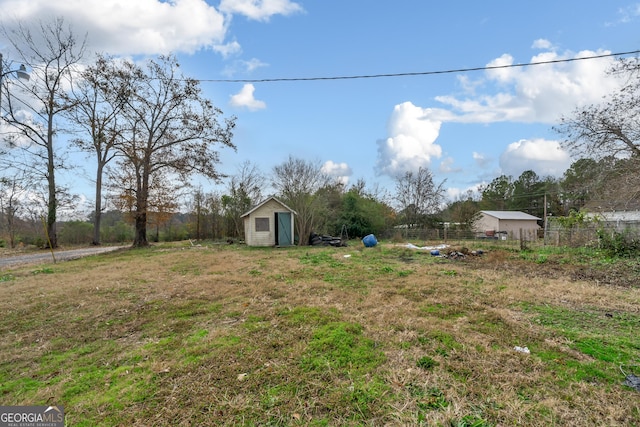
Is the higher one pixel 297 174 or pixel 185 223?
pixel 297 174

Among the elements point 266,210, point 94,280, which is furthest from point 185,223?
point 94,280

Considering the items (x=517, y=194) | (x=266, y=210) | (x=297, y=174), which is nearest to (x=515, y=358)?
(x=266, y=210)

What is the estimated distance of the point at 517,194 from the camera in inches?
1406

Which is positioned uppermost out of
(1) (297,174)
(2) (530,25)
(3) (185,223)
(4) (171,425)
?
(2) (530,25)

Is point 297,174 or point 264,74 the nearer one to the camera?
point 264,74

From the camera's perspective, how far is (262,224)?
52.7ft

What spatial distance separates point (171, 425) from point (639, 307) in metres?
5.99

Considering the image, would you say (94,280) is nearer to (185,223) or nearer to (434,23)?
(434,23)

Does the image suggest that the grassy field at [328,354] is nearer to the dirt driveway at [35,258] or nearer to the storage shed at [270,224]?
the dirt driveway at [35,258]

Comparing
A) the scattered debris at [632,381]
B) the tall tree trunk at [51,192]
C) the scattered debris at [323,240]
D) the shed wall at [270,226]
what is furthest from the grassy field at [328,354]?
the tall tree trunk at [51,192]

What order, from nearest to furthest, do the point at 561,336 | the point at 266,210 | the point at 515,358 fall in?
the point at 515,358, the point at 561,336, the point at 266,210

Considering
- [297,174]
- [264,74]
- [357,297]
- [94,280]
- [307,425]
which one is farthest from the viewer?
[297,174]

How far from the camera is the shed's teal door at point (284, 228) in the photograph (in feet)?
53.4

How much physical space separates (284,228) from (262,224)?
1196 millimetres
